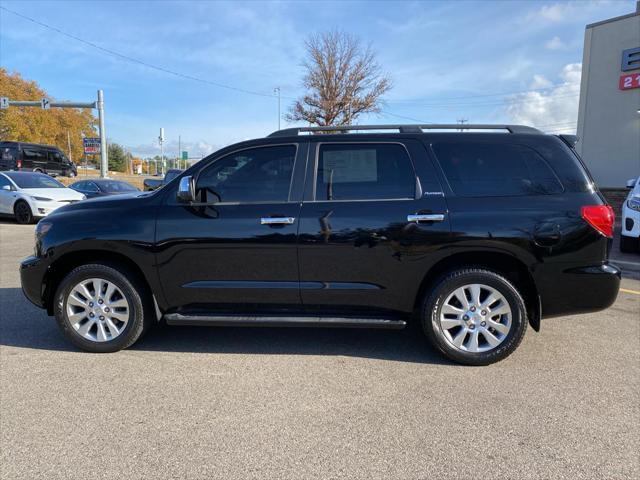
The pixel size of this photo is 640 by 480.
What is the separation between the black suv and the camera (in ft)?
11.8

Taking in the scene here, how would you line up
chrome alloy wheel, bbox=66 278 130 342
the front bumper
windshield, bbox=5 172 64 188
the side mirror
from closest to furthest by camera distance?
the side mirror
chrome alloy wheel, bbox=66 278 130 342
the front bumper
windshield, bbox=5 172 64 188

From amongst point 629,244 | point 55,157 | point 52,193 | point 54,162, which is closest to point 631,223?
point 629,244

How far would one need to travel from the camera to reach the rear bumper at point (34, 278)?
13.0 ft

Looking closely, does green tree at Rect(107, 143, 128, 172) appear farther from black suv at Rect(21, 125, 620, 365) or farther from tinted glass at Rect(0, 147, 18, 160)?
black suv at Rect(21, 125, 620, 365)

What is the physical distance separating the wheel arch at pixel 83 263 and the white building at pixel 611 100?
54.9 ft

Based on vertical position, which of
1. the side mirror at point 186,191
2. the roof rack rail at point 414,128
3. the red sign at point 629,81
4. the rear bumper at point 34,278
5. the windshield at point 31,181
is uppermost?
the red sign at point 629,81

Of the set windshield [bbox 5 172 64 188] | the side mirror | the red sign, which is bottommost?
the side mirror

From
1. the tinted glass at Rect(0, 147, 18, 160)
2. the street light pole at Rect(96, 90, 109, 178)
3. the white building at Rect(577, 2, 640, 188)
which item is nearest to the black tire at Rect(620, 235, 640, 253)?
the white building at Rect(577, 2, 640, 188)

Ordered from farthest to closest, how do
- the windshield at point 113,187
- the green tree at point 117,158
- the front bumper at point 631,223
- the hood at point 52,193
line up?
the green tree at point 117,158, the windshield at point 113,187, the hood at point 52,193, the front bumper at point 631,223

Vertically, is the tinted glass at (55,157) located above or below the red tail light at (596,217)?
above

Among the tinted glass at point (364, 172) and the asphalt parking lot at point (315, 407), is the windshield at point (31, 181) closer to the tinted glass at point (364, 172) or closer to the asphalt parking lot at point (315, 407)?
the asphalt parking lot at point (315, 407)

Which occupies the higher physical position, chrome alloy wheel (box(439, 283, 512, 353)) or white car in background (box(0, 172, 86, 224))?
white car in background (box(0, 172, 86, 224))

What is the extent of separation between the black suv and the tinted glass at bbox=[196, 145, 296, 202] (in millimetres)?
→ 11

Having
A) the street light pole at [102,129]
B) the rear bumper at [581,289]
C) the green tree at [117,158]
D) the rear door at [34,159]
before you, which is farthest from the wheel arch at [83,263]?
the green tree at [117,158]
